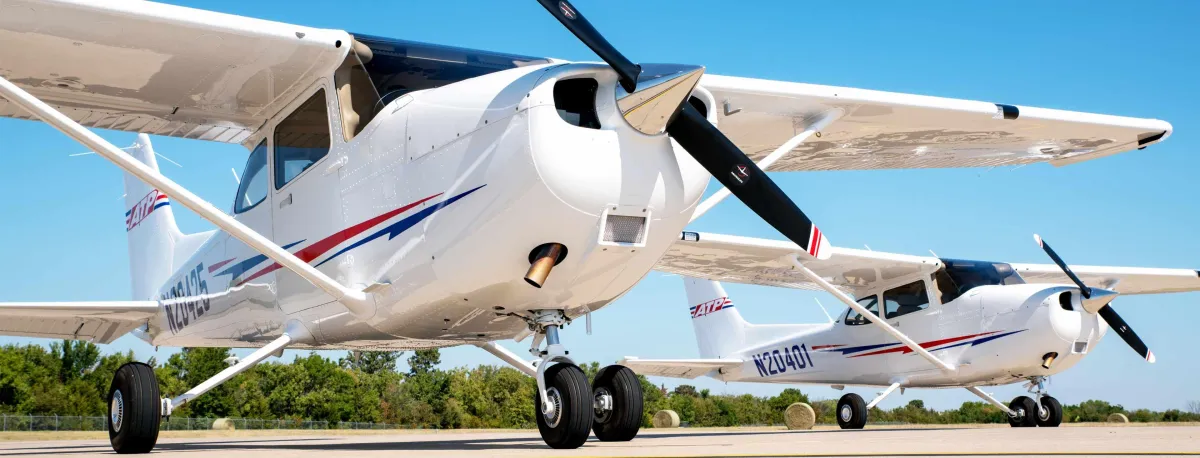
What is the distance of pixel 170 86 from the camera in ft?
25.7

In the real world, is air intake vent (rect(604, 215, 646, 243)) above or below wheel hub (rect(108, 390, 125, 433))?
above

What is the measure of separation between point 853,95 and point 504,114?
431cm

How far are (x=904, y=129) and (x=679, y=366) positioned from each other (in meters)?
10.3

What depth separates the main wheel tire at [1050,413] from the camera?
16.5m

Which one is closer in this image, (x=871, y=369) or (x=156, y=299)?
(x=156, y=299)

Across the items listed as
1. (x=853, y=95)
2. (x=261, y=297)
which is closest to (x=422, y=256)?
(x=261, y=297)

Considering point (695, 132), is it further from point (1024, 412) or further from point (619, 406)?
point (1024, 412)

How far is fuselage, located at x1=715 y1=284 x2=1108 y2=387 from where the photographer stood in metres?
15.8

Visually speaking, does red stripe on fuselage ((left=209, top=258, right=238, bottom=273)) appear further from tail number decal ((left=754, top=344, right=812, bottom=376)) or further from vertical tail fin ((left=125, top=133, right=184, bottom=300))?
tail number decal ((left=754, top=344, right=812, bottom=376))

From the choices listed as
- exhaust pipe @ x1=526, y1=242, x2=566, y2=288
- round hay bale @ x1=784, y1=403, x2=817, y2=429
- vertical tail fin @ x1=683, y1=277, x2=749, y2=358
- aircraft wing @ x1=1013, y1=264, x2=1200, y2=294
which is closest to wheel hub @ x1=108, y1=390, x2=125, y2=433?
exhaust pipe @ x1=526, y1=242, x2=566, y2=288

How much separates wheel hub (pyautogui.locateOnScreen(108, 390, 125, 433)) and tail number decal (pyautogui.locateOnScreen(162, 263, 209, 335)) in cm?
194

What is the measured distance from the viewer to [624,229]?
6.14 meters

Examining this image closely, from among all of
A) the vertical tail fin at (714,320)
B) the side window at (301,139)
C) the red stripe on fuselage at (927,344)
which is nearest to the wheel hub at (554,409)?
the side window at (301,139)

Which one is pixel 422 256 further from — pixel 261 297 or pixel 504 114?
pixel 261 297
